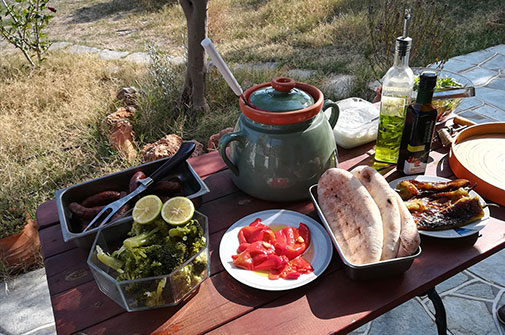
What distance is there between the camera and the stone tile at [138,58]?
5.52 meters

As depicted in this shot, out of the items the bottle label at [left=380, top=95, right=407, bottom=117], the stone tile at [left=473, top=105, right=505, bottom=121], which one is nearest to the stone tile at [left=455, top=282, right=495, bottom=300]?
the bottle label at [left=380, top=95, right=407, bottom=117]

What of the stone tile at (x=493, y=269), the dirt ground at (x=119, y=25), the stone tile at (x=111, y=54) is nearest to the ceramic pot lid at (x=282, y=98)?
the stone tile at (x=493, y=269)

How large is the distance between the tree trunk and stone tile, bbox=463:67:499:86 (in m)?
3.10

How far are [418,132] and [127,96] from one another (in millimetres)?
3173

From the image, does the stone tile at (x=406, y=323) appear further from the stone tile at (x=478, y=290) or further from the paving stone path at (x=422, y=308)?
the stone tile at (x=478, y=290)

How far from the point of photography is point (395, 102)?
1.52m

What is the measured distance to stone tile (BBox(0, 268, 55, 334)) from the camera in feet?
6.82

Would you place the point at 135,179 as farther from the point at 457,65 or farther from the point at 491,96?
the point at 457,65

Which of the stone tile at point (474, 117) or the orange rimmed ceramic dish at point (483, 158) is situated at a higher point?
the orange rimmed ceramic dish at point (483, 158)

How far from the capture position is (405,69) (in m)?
1.44

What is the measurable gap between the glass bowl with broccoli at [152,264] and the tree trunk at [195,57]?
249 centimetres

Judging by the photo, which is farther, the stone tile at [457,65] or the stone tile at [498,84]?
the stone tile at [457,65]

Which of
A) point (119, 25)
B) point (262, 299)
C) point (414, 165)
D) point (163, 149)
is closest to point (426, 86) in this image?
point (414, 165)

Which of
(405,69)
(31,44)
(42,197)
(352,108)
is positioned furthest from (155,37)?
(405,69)
